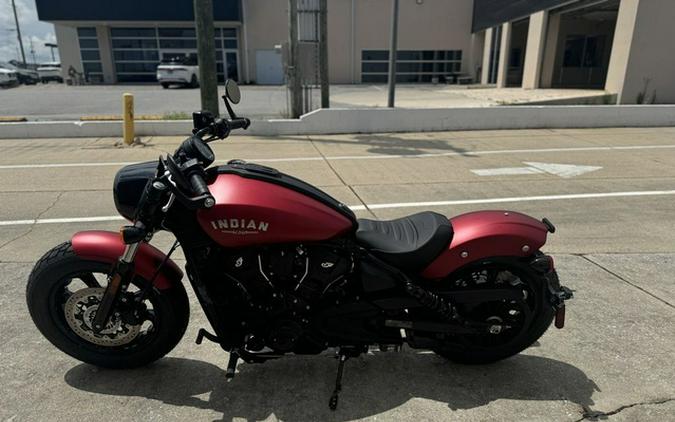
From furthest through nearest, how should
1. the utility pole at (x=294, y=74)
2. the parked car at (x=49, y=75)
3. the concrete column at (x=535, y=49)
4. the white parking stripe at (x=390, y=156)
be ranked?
1. the parked car at (x=49, y=75)
2. the concrete column at (x=535, y=49)
3. the utility pole at (x=294, y=74)
4. the white parking stripe at (x=390, y=156)

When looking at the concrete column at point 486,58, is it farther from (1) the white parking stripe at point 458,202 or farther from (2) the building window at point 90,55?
(2) the building window at point 90,55

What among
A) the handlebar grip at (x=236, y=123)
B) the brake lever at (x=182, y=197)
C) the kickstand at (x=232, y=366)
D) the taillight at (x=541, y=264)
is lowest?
the kickstand at (x=232, y=366)

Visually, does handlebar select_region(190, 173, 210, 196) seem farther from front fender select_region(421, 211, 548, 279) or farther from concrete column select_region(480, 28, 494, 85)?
concrete column select_region(480, 28, 494, 85)

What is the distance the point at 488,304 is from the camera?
265cm

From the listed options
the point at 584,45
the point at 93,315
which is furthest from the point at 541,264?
the point at 584,45

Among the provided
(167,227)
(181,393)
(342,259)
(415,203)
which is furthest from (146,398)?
(415,203)

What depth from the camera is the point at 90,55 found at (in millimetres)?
32125

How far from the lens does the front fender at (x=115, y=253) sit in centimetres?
249

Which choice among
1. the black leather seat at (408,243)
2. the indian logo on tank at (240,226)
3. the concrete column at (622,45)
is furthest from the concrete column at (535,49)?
the indian logo on tank at (240,226)

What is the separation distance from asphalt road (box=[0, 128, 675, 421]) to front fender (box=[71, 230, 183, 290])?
63cm

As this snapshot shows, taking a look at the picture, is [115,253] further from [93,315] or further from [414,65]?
[414,65]

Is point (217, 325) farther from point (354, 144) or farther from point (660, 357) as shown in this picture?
point (354, 144)

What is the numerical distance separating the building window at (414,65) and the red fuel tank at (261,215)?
101 feet

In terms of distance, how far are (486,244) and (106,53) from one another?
116 feet
